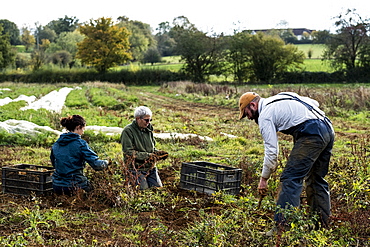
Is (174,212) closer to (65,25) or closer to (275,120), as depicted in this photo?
(275,120)

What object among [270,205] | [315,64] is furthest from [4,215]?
[315,64]

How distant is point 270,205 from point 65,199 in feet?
8.82

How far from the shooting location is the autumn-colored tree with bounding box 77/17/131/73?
178 feet

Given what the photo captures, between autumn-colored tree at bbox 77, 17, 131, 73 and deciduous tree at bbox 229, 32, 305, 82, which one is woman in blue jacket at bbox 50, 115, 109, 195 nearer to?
deciduous tree at bbox 229, 32, 305, 82

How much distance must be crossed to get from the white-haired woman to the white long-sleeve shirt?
227cm

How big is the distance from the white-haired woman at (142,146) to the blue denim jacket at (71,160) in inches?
26.2

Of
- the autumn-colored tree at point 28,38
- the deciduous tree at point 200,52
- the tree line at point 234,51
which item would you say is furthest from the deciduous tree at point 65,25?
the deciduous tree at point 200,52

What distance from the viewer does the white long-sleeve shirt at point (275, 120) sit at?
178 inches

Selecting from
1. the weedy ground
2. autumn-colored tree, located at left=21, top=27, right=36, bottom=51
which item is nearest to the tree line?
the weedy ground

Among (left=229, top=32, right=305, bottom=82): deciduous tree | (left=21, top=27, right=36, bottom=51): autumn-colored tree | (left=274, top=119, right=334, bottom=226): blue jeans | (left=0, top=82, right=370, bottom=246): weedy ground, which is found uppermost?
(left=21, top=27, right=36, bottom=51): autumn-colored tree

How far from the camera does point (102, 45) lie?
5447cm

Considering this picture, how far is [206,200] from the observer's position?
575 centimetres

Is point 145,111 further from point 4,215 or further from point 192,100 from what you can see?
point 192,100

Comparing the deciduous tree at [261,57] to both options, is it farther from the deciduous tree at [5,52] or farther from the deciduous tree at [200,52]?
the deciduous tree at [5,52]
